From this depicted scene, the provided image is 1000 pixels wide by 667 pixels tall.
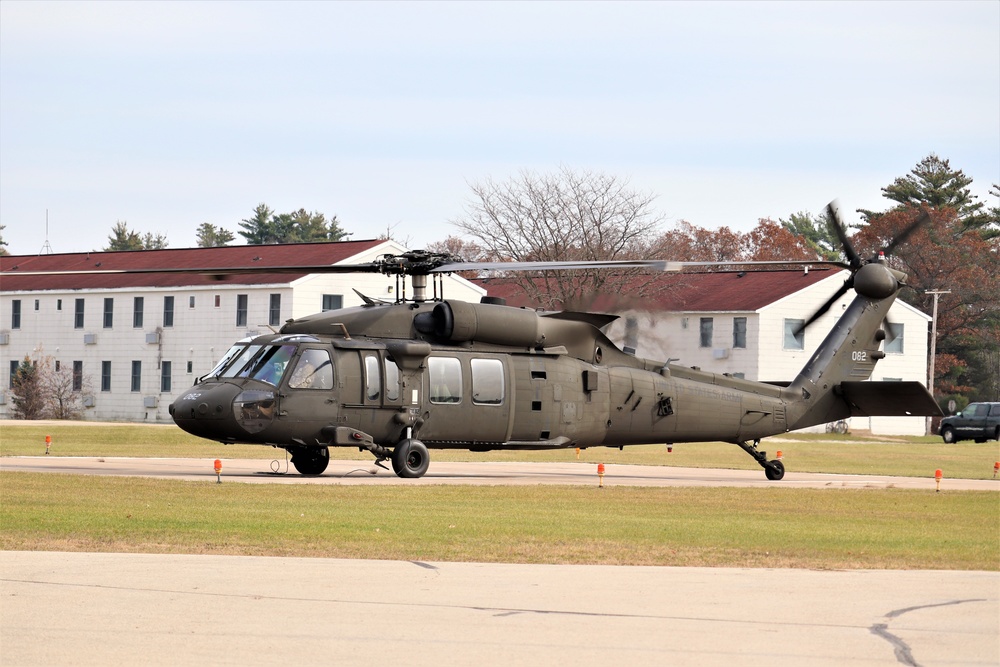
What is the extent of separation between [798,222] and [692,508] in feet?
414

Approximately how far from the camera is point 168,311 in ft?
222

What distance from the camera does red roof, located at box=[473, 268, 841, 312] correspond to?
7306 cm

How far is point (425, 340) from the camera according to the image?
89.2ft

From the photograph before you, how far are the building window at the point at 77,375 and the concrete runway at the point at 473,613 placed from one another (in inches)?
2271

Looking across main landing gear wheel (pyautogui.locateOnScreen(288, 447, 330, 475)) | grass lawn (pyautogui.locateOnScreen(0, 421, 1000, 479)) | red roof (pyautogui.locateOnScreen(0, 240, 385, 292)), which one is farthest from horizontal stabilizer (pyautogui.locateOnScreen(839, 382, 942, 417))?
red roof (pyautogui.locateOnScreen(0, 240, 385, 292))

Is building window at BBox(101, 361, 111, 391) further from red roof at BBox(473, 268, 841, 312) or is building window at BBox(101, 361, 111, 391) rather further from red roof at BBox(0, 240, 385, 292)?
red roof at BBox(473, 268, 841, 312)

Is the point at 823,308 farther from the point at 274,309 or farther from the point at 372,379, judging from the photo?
the point at 274,309

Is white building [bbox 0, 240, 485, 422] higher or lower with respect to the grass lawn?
higher

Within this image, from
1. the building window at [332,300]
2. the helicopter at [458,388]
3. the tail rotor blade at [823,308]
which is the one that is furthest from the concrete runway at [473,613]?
the building window at [332,300]

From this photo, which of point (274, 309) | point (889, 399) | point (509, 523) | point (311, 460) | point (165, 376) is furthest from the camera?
point (165, 376)

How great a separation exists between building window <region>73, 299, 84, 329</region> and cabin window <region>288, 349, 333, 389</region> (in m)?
48.0

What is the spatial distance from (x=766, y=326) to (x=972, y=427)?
11465 millimetres

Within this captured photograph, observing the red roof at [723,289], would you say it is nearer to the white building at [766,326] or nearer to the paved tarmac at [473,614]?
the white building at [766,326]

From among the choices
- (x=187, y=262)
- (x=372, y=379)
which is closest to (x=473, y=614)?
(x=372, y=379)
